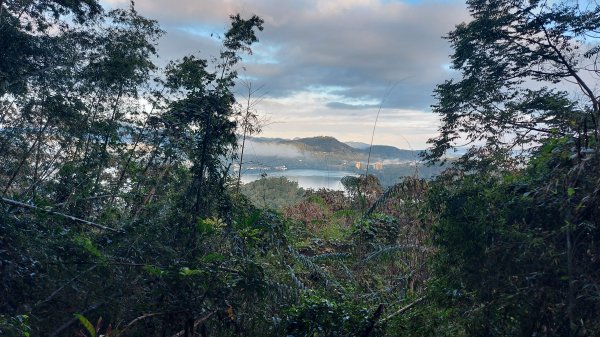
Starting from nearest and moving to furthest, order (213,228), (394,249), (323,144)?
(213,228) < (394,249) < (323,144)

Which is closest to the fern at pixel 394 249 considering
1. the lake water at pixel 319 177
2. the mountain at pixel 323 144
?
the lake water at pixel 319 177

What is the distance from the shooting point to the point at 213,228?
3.27 meters

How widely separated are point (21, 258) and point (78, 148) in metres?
5.09

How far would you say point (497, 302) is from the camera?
258 centimetres

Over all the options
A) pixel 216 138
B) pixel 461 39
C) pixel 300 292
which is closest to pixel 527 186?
pixel 300 292

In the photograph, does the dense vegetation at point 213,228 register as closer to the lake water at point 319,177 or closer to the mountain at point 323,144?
the lake water at point 319,177

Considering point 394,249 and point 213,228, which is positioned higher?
point 213,228

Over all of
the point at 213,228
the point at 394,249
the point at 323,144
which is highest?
the point at 323,144

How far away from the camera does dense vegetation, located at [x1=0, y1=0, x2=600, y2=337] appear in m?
2.50

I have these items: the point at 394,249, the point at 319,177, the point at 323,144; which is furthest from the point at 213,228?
the point at 323,144

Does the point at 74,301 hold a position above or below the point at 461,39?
below

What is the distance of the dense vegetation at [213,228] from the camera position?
2.50 meters

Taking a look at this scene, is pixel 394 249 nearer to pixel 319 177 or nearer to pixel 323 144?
pixel 319 177

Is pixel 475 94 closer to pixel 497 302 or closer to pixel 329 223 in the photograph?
pixel 329 223
